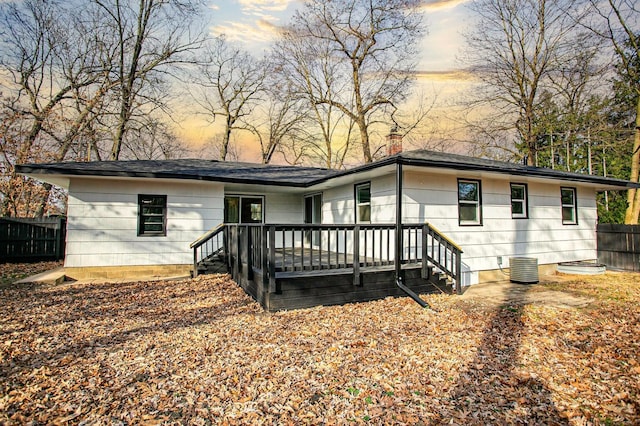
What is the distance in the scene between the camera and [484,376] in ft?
11.0

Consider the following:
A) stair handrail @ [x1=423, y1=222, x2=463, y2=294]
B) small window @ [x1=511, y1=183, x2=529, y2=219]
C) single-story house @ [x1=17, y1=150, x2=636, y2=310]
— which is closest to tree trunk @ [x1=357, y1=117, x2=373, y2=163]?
single-story house @ [x1=17, y1=150, x2=636, y2=310]

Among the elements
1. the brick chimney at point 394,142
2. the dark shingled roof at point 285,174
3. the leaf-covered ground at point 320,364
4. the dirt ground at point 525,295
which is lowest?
the leaf-covered ground at point 320,364

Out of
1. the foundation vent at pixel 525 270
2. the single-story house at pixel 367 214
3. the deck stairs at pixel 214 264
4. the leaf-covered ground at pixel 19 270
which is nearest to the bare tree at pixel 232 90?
the leaf-covered ground at pixel 19 270

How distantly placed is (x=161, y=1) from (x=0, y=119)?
9.29 m

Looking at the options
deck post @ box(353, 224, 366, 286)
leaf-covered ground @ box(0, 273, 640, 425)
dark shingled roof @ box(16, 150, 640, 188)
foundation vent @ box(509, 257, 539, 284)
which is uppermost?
dark shingled roof @ box(16, 150, 640, 188)

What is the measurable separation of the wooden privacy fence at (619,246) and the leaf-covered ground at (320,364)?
5.70 m

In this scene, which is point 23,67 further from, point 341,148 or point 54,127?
point 341,148

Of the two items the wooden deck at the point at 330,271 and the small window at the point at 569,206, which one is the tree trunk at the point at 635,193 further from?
the wooden deck at the point at 330,271

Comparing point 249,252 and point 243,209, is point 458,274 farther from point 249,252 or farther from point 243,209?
point 243,209

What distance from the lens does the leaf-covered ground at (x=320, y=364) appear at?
9.10 feet

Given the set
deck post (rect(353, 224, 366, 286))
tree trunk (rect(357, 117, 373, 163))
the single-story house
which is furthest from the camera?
tree trunk (rect(357, 117, 373, 163))

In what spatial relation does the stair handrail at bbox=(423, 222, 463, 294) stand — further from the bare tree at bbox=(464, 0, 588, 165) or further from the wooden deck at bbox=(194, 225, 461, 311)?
the bare tree at bbox=(464, 0, 588, 165)

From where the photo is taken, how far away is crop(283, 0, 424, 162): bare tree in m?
19.1

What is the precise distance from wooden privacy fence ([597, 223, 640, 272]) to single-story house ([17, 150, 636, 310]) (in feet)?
1.63
